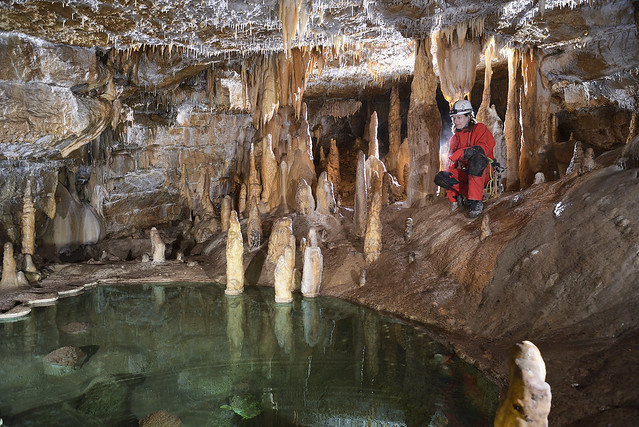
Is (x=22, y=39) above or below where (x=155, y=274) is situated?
above

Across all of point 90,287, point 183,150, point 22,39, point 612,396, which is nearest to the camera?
point 612,396

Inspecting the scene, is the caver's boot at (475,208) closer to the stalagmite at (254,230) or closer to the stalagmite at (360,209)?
the stalagmite at (360,209)

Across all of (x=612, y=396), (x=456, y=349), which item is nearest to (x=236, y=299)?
(x=456, y=349)

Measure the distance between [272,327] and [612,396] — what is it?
4.78 m

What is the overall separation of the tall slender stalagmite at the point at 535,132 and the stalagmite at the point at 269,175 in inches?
259

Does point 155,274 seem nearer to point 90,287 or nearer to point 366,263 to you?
point 90,287

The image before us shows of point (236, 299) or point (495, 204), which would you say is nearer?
point (495, 204)

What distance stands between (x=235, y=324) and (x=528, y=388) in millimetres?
5434

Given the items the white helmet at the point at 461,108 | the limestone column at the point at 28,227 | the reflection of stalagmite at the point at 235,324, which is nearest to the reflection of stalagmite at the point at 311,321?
the reflection of stalagmite at the point at 235,324

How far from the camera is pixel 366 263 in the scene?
955 cm

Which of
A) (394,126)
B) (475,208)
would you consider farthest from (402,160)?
(475,208)

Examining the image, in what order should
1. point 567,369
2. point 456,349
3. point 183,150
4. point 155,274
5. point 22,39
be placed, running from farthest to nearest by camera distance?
point 183,150 → point 155,274 → point 22,39 → point 456,349 → point 567,369

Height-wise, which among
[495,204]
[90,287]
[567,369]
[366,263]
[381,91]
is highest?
[381,91]

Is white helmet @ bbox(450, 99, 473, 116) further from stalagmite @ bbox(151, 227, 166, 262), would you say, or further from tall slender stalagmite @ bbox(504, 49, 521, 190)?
stalagmite @ bbox(151, 227, 166, 262)
